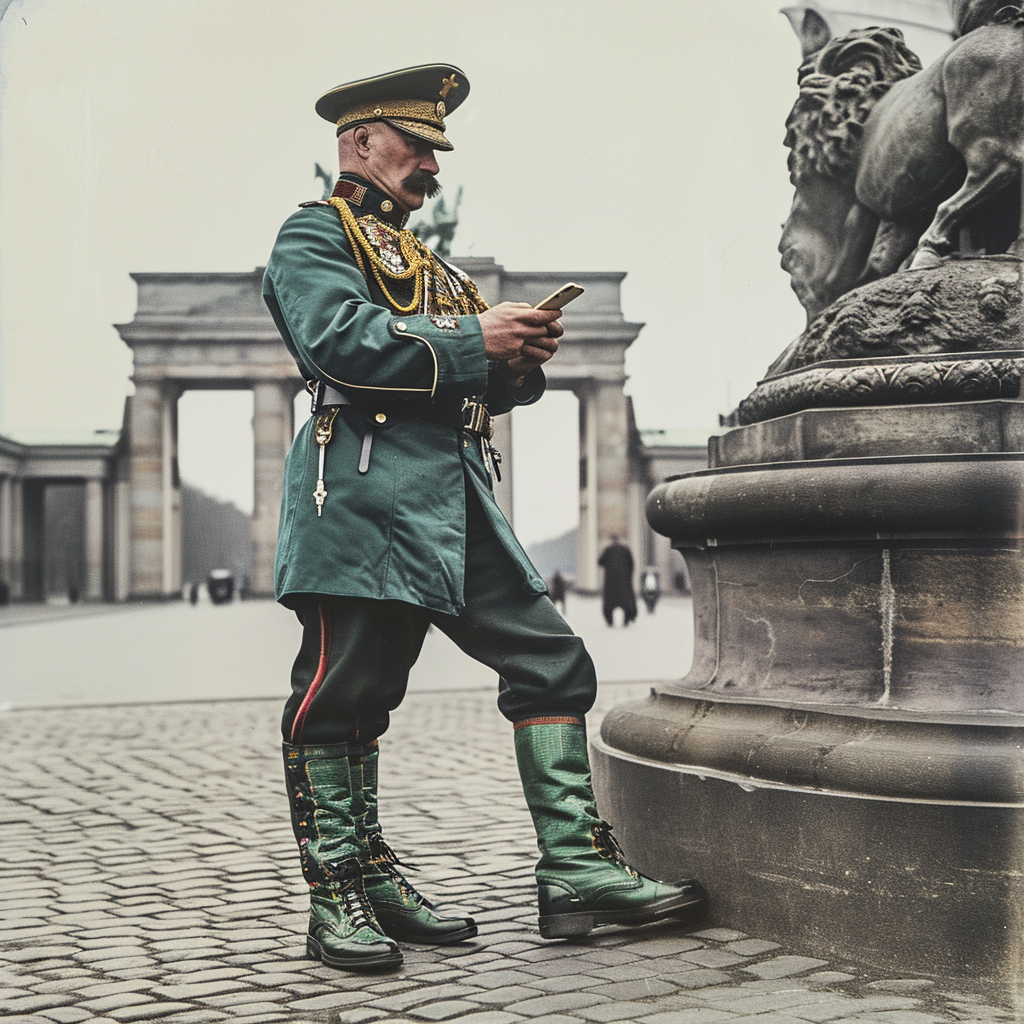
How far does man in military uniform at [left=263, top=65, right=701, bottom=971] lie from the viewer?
9.66 feet

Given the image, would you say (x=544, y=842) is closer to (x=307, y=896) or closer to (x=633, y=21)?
(x=307, y=896)

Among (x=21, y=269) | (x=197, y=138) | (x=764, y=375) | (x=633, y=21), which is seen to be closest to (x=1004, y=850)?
(x=764, y=375)

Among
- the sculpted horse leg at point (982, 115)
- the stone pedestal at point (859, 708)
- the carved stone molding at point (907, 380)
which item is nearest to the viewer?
the stone pedestal at point (859, 708)

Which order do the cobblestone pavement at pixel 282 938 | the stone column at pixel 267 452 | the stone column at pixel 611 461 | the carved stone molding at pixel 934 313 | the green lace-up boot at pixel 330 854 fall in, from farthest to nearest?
the stone column at pixel 267 452 < the stone column at pixel 611 461 < the carved stone molding at pixel 934 313 < the green lace-up boot at pixel 330 854 < the cobblestone pavement at pixel 282 938

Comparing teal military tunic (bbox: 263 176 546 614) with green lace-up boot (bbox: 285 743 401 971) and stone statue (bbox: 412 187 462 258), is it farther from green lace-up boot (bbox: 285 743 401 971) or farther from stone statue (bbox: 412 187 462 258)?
stone statue (bbox: 412 187 462 258)

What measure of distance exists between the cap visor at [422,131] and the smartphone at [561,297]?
45cm

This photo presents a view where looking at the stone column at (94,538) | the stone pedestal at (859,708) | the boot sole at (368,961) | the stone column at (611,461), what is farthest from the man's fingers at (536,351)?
the stone column at (94,538)

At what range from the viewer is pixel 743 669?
3648 millimetres

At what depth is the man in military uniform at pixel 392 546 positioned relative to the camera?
294 cm

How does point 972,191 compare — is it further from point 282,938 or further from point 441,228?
point 282,938

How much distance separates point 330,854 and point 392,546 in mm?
661

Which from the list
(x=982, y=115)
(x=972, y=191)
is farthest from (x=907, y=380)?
(x=982, y=115)

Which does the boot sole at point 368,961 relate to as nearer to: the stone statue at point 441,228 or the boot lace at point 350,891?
the boot lace at point 350,891

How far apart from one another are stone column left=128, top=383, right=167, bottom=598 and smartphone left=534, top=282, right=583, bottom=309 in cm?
4230
